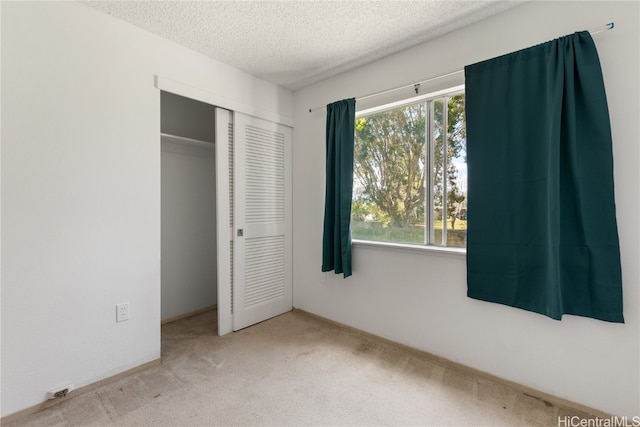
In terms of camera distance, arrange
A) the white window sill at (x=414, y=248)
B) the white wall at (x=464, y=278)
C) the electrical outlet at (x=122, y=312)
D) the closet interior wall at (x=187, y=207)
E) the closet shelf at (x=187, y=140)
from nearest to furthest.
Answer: the white wall at (x=464, y=278) < the electrical outlet at (x=122, y=312) < the white window sill at (x=414, y=248) < the closet shelf at (x=187, y=140) < the closet interior wall at (x=187, y=207)

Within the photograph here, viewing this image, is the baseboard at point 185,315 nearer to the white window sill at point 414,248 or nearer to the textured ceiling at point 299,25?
the white window sill at point 414,248

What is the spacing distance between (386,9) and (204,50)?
1434mm

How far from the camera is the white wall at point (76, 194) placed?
1.59 metres

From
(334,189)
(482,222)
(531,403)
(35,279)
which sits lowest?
Answer: (531,403)

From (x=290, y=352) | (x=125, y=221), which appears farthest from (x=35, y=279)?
(x=290, y=352)

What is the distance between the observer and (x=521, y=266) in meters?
1.77

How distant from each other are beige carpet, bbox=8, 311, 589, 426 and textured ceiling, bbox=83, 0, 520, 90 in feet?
7.83

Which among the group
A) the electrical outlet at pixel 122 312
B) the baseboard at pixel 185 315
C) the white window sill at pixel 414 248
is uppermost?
the white window sill at pixel 414 248

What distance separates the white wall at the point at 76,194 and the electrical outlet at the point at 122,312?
4 cm

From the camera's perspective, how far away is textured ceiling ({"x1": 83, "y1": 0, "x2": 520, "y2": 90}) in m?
1.81

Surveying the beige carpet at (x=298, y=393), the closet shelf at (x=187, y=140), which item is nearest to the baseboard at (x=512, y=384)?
the beige carpet at (x=298, y=393)

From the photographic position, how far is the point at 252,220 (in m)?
2.77

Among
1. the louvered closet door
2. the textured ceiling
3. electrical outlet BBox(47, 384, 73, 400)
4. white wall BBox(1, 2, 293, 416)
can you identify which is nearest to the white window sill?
the louvered closet door

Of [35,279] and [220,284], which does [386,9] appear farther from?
[35,279]
